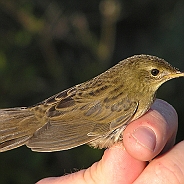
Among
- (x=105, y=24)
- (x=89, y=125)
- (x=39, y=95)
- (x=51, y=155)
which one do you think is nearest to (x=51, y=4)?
(x=105, y=24)

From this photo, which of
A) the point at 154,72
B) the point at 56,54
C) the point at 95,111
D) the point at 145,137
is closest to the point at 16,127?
the point at 95,111

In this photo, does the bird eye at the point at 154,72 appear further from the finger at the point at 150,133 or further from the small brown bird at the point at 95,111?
the finger at the point at 150,133

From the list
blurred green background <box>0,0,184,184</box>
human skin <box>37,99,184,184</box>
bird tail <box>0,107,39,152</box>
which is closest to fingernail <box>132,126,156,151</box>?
human skin <box>37,99,184,184</box>

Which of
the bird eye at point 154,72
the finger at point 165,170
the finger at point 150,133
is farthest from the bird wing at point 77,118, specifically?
the finger at point 165,170

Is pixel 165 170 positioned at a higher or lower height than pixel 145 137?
lower

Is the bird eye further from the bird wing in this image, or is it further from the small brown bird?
the bird wing

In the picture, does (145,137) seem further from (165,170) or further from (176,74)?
(176,74)

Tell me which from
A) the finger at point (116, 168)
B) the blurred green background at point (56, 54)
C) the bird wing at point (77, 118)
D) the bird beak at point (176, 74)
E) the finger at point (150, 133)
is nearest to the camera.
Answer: the finger at point (150, 133)
